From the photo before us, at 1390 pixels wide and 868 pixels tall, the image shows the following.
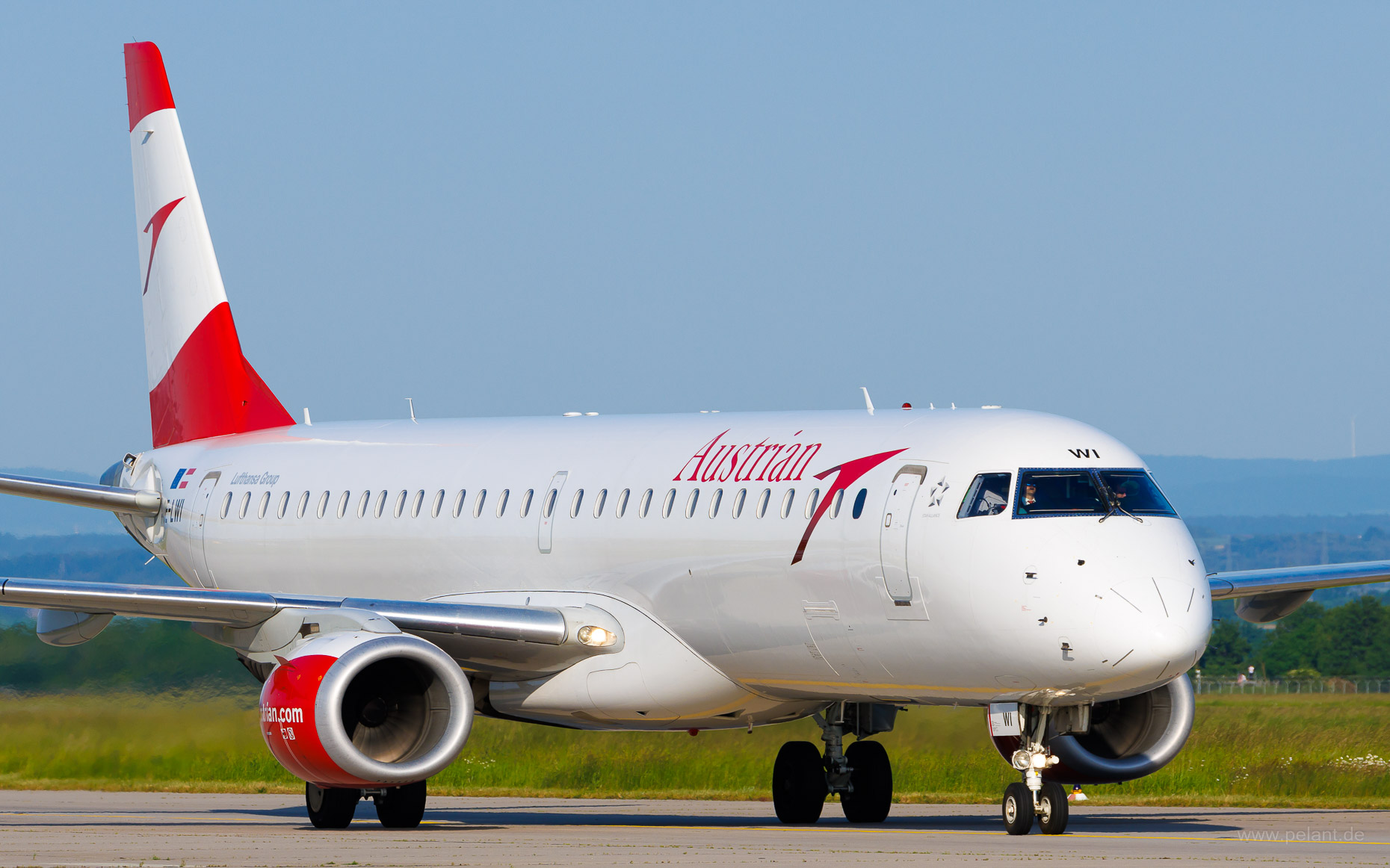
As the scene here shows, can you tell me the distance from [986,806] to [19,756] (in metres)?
14.5

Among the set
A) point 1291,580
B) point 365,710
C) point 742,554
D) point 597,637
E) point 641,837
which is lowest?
point 641,837

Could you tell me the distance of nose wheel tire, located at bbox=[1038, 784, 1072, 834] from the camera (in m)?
19.9

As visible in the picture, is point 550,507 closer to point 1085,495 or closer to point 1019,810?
point 1019,810

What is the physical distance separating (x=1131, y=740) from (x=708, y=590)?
488 cm

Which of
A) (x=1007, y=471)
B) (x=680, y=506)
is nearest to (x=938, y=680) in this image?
(x=1007, y=471)

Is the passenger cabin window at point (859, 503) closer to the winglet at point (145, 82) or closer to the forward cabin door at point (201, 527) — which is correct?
the forward cabin door at point (201, 527)

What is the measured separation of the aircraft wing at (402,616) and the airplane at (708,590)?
4 cm

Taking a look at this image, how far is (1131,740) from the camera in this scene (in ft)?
75.8

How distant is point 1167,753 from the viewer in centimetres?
2269

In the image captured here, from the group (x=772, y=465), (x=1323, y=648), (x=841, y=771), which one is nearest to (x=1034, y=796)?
(x=772, y=465)

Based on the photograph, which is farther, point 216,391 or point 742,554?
point 216,391

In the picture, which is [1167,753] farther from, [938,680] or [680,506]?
[680,506]

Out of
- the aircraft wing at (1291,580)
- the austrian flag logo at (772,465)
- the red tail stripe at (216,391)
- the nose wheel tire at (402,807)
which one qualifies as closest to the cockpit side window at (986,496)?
the austrian flag logo at (772,465)

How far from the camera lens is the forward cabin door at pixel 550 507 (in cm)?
2398
